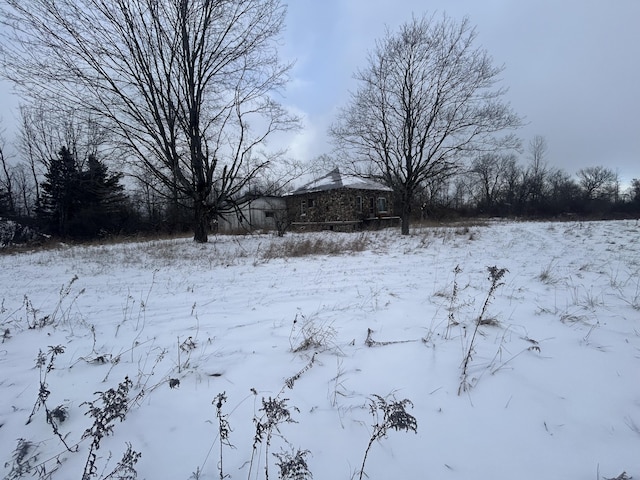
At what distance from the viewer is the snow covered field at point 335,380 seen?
134 centimetres

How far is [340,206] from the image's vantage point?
2256 cm

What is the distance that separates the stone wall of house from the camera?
885 inches

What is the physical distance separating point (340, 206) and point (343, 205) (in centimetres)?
27

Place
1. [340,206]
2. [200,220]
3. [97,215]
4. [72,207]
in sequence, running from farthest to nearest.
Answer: [340,206], [72,207], [97,215], [200,220]

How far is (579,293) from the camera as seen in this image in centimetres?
363

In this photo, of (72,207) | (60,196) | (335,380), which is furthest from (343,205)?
(60,196)

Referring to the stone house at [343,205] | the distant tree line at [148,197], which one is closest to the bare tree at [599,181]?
the distant tree line at [148,197]

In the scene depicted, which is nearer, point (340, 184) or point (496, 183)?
point (340, 184)

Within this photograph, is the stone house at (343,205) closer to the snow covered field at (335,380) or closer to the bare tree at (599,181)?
the snow covered field at (335,380)

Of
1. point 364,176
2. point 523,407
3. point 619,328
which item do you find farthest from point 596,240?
point 523,407

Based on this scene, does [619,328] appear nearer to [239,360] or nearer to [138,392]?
[239,360]

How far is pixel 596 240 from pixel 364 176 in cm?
906

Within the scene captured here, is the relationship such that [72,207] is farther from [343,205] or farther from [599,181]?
[599,181]

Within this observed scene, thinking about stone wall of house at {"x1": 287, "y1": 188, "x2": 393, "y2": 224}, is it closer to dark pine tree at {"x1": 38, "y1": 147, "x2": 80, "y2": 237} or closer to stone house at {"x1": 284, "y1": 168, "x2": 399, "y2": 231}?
stone house at {"x1": 284, "y1": 168, "x2": 399, "y2": 231}
